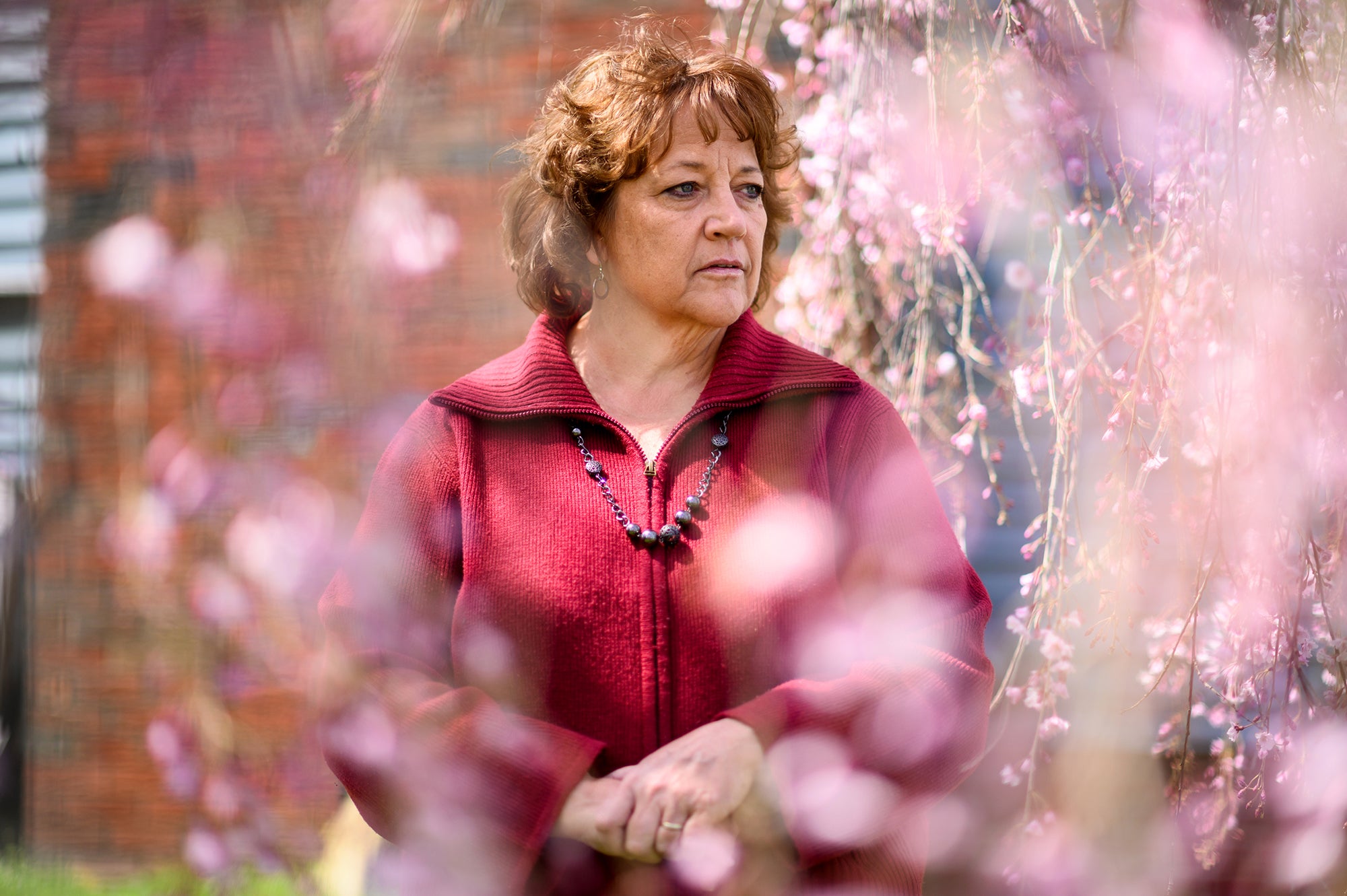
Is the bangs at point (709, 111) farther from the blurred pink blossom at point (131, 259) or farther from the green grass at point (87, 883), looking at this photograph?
the green grass at point (87, 883)

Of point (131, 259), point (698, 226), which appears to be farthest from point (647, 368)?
point (131, 259)

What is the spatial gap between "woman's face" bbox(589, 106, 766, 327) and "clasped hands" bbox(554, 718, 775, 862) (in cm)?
48

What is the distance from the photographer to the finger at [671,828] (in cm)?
119

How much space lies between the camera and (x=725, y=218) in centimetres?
135

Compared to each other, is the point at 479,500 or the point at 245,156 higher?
the point at 245,156

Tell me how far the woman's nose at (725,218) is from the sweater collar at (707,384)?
14 cm

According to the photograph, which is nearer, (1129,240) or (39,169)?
(1129,240)

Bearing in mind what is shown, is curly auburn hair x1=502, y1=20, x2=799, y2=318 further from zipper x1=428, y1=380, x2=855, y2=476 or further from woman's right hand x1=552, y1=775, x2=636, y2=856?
woman's right hand x1=552, y1=775, x2=636, y2=856

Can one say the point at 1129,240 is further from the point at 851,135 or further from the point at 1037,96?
the point at 851,135

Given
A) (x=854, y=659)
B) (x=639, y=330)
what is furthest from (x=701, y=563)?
(x=639, y=330)

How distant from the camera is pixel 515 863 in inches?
48.7

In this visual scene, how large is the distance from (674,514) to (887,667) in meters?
0.29

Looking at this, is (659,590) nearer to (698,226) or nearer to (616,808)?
(616,808)

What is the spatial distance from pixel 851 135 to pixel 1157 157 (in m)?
0.50
